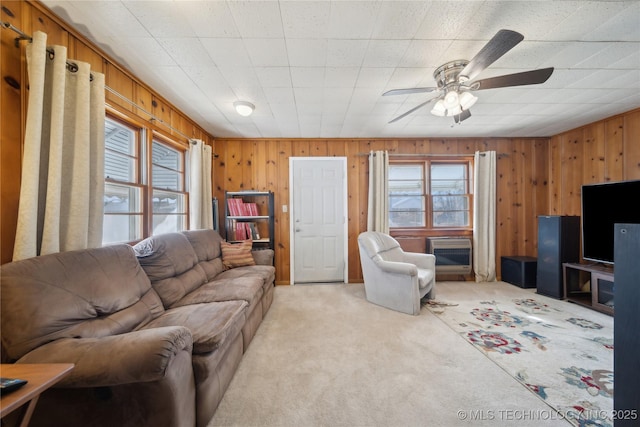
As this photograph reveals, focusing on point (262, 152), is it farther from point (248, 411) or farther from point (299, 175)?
point (248, 411)

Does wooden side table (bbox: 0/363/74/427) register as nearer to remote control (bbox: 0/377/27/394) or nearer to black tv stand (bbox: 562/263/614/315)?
remote control (bbox: 0/377/27/394)

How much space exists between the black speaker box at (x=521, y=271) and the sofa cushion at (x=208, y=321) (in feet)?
13.3

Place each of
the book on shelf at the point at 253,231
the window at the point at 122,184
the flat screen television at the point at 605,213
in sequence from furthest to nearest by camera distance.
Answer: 1. the book on shelf at the point at 253,231
2. the flat screen television at the point at 605,213
3. the window at the point at 122,184

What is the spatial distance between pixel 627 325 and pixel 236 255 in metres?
3.13

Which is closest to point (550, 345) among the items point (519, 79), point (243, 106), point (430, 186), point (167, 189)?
point (519, 79)

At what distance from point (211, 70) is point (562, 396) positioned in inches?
137

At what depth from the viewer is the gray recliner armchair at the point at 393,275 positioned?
8.70ft

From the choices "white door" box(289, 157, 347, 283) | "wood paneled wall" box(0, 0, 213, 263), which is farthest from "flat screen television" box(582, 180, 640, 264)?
"wood paneled wall" box(0, 0, 213, 263)

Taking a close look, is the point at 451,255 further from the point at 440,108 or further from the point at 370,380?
the point at 370,380

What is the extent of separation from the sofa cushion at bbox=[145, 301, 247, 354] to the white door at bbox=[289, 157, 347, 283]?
2079 millimetres

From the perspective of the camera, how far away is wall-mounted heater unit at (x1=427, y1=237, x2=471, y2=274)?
3779 mm

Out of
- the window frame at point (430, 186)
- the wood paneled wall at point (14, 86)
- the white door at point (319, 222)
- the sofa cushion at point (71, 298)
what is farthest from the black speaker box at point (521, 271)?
the wood paneled wall at point (14, 86)

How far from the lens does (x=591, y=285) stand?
2.77 m

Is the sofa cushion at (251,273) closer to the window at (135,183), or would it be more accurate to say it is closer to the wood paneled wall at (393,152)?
the window at (135,183)
